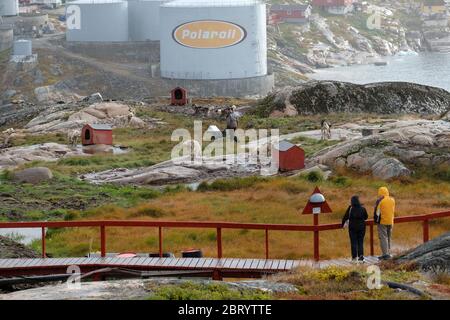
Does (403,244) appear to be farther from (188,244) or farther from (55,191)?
(55,191)

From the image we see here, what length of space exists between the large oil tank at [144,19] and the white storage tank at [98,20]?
1.58 metres

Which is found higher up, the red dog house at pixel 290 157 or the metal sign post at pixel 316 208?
the metal sign post at pixel 316 208

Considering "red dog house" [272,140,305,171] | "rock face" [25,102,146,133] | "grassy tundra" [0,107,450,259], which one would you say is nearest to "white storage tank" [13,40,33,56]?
"rock face" [25,102,146,133]

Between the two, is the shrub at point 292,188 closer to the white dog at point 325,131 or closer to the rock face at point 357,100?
the white dog at point 325,131

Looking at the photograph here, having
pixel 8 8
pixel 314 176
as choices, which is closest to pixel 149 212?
pixel 314 176

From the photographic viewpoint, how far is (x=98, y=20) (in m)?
113

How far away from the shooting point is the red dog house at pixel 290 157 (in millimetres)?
34062

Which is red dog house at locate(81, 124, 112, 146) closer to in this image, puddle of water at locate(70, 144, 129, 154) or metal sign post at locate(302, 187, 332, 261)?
puddle of water at locate(70, 144, 129, 154)

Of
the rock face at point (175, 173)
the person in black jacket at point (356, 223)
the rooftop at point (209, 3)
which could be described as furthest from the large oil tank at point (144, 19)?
the person in black jacket at point (356, 223)

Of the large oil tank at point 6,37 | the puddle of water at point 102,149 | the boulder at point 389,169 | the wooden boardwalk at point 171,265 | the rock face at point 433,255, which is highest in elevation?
the large oil tank at point 6,37

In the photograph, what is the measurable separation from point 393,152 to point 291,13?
507 feet

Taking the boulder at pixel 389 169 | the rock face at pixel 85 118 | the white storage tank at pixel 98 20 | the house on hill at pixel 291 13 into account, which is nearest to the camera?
the boulder at pixel 389 169

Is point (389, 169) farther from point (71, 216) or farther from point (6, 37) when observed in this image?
point (6, 37)

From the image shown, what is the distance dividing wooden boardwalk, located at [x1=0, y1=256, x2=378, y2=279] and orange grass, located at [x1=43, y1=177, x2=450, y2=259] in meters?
2.85
